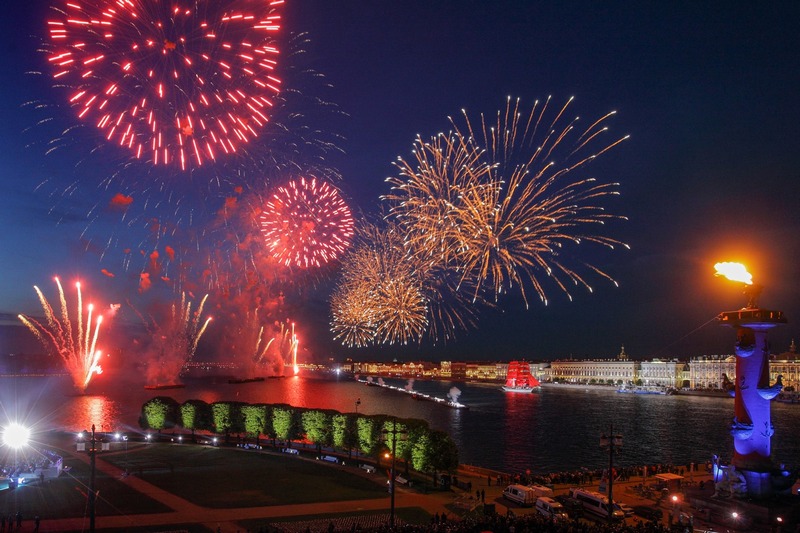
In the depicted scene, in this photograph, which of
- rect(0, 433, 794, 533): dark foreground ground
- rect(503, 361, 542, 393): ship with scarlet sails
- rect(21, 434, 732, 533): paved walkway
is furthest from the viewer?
rect(503, 361, 542, 393): ship with scarlet sails

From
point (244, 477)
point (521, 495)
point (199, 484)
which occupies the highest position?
point (521, 495)

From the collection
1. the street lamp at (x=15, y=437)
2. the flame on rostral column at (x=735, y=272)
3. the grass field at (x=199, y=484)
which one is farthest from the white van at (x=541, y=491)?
the street lamp at (x=15, y=437)

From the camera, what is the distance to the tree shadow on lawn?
2977cm

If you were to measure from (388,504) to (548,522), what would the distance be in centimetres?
927

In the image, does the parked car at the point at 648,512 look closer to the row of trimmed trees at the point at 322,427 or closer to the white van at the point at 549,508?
the white van at the point at 549,508

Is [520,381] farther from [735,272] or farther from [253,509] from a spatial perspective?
[253,509]

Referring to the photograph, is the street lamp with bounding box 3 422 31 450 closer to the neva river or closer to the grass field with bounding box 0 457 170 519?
the grass field with bounding box 0 457 170 519

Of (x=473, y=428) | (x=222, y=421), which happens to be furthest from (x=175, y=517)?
(x=473, y=428)

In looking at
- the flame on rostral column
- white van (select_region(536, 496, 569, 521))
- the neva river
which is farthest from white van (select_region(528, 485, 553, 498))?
the neva river

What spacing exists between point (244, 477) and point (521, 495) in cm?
1537

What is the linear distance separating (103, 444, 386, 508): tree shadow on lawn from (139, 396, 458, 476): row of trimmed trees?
9.04ft

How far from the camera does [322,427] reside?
43.6 meters

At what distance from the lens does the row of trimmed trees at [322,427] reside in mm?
35062

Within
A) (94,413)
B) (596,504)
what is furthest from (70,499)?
(94,413)
